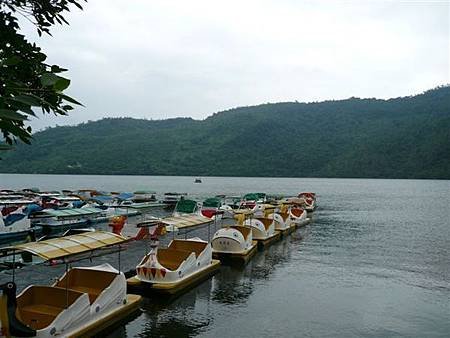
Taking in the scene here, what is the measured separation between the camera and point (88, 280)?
14883 mm

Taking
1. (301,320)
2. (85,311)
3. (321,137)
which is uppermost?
(321,137)

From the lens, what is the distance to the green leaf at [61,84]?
8.45 feet

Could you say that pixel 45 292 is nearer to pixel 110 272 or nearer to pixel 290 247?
pixel 110 272

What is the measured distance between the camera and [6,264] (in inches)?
758

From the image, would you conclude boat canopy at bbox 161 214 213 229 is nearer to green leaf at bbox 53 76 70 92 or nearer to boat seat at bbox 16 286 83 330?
boat seat at bbox 16 286 83 330

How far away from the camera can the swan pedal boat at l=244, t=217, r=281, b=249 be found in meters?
30.5

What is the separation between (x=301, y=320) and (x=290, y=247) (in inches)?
629

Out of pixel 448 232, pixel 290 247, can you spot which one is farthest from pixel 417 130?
pixel 290 247

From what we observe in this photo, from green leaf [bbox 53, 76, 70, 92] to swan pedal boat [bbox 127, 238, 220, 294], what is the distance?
15.4 m

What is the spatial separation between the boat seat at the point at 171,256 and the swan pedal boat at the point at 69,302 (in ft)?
14.2

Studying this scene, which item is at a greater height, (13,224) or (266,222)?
(266,222)

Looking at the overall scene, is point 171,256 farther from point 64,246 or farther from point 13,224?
point 13,224

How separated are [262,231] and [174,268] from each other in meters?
12.3

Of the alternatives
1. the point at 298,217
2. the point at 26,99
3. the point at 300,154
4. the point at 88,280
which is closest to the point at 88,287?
the point at 88,280
